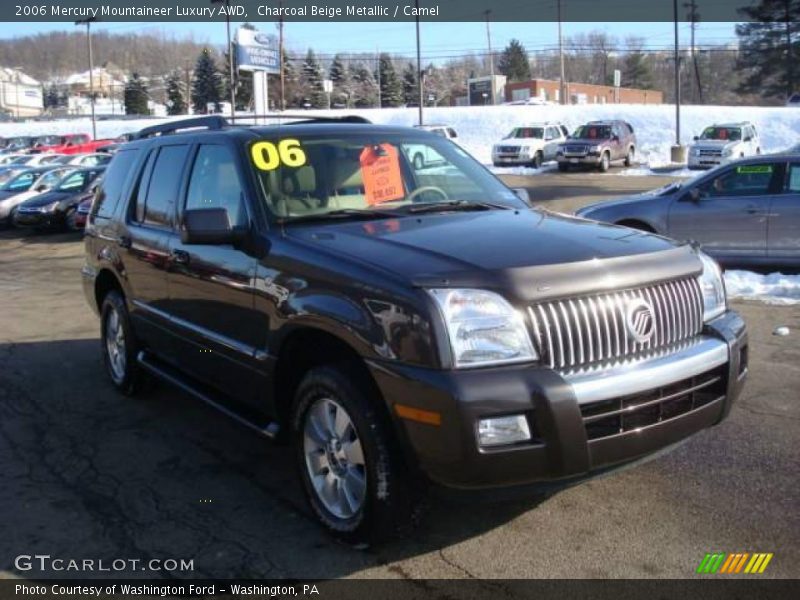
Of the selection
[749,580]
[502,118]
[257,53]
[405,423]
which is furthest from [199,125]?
[502,118]

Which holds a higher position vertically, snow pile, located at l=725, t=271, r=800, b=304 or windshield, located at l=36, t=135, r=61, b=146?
windshield, located at l=36, t=135, r=61, b=146

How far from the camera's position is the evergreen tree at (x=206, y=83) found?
9575cm

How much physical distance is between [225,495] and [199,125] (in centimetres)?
246

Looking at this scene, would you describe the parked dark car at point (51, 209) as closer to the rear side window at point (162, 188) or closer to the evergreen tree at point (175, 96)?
the rear side window at point (162, 188)

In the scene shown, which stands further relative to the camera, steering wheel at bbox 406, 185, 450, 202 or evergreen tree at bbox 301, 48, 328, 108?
evergreen tree at bbox 301, 48, 328, 108

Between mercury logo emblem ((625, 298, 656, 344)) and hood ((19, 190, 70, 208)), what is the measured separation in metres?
19.1

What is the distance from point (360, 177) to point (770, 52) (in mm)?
76051

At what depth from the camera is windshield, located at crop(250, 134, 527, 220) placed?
14.1 ft

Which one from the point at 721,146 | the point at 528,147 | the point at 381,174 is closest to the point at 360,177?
the point at 381,174

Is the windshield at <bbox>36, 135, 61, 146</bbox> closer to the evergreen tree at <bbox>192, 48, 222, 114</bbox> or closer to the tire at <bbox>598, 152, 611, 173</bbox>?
the tire at <bbox>598, 152, 611, 173</bbox>

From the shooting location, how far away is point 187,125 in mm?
5602

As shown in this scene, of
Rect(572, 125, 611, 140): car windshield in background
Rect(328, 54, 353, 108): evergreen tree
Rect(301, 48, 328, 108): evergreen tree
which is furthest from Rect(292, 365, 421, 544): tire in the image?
Rect(328, 54, 353, 108): evergreen tree

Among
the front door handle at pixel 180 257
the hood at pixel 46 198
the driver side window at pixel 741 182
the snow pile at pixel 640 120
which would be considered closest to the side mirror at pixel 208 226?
the front door handle at pixel 180 257

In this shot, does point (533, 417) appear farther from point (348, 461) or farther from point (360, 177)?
point (360, 177)
